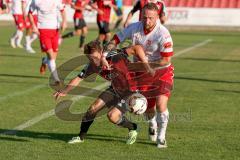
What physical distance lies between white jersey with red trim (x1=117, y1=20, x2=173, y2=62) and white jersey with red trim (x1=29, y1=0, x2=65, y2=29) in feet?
22.2

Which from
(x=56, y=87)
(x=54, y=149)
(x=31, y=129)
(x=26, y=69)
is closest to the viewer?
(x=54, y=149)

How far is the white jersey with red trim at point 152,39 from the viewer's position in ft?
28.0

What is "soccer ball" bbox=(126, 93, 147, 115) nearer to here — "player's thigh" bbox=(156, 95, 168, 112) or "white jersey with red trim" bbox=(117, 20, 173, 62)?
"player's thigh" bbox=(156, 95, 168, 112)

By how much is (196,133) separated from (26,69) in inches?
368

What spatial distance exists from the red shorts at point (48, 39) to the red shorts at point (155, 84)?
638 centimetres

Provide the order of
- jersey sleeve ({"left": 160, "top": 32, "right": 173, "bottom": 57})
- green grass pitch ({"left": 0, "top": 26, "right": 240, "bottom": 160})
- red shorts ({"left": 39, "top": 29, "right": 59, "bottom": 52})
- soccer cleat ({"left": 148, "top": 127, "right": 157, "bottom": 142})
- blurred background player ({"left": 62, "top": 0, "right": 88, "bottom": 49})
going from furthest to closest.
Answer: blurred background player ({"left": 62, "top": 0, "right": 88, "bottom": 49}), red shorts ({"left": 39, "top": 29, "right": 59, "bottom": 52}), soccer cleat ({"left": 148, "top": 127, "right": 157, "bottom": 142}), jersey sleeve ({"left": 160, "top": 32, "right": 173, "bottom": 57}), green grass pitch ({"left": 0, "top": 26, "right": 240, "bottom": 160})

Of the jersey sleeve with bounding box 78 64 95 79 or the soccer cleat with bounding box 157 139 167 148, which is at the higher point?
the jersey sleeve with bounding box 78 64 95 79

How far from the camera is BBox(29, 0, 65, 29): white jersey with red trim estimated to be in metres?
A: 15.3

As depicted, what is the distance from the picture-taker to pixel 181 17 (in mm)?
41625

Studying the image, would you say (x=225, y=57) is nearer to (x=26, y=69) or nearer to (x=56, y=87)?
(x=26, y=69)

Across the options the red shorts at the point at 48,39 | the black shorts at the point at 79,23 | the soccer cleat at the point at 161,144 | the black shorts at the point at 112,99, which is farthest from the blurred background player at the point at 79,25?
the soccer cleat at the point at 161,144

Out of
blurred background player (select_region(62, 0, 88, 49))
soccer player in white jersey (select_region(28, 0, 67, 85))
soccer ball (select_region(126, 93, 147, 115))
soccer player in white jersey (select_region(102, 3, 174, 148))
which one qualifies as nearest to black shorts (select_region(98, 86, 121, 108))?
soccer ball (select_region(126, 93, 147, 115))

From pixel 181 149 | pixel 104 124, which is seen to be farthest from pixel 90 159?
pixel 104 124

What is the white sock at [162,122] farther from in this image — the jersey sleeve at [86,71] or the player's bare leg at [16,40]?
the player's bare leg at [16,40]
